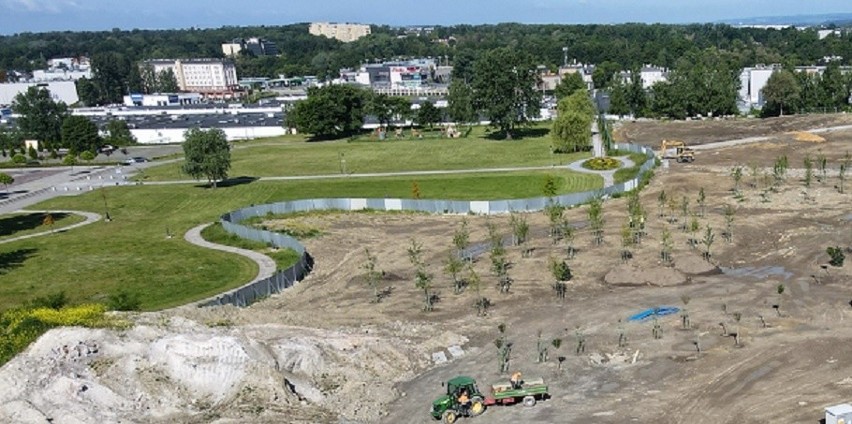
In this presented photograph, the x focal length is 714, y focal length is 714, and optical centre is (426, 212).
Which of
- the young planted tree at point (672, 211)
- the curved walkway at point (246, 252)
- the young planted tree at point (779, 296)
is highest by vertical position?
the curved walkway at point (246, 252)

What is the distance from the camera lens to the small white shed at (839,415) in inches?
1115

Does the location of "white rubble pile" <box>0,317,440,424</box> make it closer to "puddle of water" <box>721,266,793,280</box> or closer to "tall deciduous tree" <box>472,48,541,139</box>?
"puddle of water" <box>721,266,793,280</box>

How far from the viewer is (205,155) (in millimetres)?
95938

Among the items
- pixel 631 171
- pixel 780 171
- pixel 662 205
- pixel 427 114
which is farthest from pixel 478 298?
pixel 427 114

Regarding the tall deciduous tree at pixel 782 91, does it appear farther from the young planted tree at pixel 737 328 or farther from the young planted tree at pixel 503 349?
the young planted tree at pixel 503 349

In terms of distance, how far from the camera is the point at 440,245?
6381 cm

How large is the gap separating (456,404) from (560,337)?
10983mm

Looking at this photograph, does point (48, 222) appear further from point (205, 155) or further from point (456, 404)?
point (456, 404)

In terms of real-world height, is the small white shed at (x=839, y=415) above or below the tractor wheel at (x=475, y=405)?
above

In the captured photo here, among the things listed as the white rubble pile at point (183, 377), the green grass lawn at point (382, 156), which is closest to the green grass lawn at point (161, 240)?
the green grass lawn at point (382, 156)

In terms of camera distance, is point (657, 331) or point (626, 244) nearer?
point (657, 331)

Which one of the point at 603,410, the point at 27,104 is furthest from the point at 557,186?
the point at 27,104

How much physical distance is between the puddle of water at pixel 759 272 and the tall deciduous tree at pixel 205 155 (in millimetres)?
67574

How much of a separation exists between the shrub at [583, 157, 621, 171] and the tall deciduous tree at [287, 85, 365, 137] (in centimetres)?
6186
